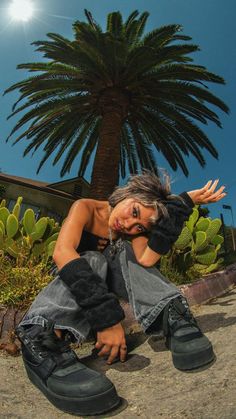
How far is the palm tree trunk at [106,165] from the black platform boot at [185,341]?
23.2ft

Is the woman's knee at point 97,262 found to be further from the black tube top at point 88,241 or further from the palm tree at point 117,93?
the palm tree at point 117,93

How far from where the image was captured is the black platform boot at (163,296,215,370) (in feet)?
5.11

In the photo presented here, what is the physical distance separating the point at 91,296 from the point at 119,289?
413 millimetres

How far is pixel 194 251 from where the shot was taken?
4.77m

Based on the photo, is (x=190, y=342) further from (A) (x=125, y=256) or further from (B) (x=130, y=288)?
(A) (x=125, y=256)

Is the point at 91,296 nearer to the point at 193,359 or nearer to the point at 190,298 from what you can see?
the point at 193,359

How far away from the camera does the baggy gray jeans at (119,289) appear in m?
1.70

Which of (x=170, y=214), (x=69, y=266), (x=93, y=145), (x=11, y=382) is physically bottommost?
(x=11, y=382)

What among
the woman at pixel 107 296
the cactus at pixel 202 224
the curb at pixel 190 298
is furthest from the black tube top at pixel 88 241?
the cactus at pixel 202 224

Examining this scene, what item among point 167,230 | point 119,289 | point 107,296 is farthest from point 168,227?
point 107,296

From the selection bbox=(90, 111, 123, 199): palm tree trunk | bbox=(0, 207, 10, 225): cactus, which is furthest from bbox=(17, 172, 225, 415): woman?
bbox=(90, 111, 123, 199): palm tree trunk

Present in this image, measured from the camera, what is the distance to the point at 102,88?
33.4 feet

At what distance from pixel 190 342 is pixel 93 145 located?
41.0 feet

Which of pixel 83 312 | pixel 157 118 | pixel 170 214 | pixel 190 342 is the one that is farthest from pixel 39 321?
pixel 157 118
